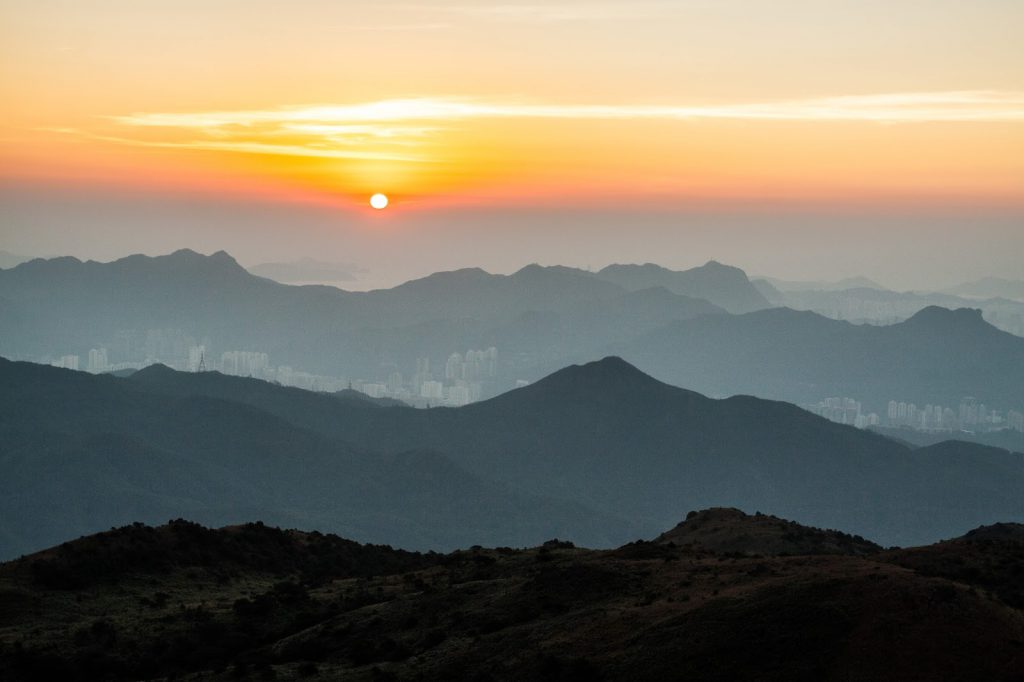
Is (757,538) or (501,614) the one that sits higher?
(757,538)

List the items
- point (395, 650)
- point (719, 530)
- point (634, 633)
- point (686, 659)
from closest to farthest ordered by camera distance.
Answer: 1. point (686, 659)
2. point (634, 633)
3. point (395, 650)
4. point (719, 530)

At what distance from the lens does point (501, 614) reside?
51.9 meters

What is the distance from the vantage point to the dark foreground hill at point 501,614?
40.3 metres

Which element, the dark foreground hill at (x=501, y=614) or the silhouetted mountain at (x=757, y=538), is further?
the silhouetted mountain at (x=757, y=538)

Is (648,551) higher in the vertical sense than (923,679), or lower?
higher

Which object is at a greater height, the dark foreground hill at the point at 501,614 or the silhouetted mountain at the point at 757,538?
the silhouetted mountain at the point at 757,538

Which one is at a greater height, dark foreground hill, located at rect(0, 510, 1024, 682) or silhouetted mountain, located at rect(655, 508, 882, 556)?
silhouetted mountain, located at rect(655, 508, 882, 556)

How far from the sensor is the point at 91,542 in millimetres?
71125

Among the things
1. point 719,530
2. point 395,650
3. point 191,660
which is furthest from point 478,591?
point 719,530

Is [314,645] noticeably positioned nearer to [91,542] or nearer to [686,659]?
[686,659]

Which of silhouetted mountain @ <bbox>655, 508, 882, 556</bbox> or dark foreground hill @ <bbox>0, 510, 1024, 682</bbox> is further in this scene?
silhouetted mountain @ <bbox>655, 508, 882, 556</bbox>

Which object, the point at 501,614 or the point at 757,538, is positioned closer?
the point at 501,614

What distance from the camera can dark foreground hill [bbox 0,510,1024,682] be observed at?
4028 cm

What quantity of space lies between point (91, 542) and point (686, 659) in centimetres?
4164
